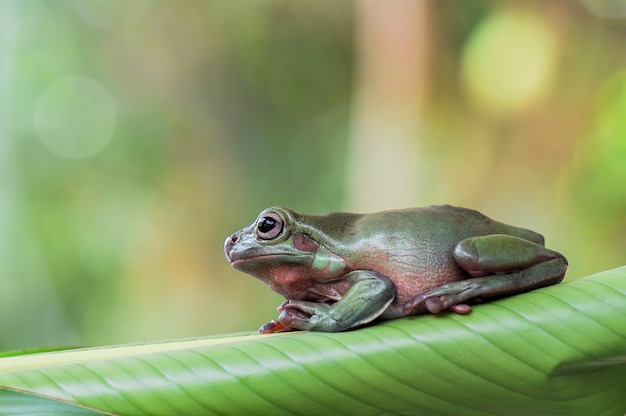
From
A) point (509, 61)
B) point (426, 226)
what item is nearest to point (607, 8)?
point (509, 61)

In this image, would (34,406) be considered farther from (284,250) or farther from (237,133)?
(237,133)

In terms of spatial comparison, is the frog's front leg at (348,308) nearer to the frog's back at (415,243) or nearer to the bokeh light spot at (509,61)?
the frog's back at (415,243)

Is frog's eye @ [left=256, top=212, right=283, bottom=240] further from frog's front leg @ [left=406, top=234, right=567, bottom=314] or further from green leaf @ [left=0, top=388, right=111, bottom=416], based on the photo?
green leaf @ [left=0, top=388, right=111, bottom=416]

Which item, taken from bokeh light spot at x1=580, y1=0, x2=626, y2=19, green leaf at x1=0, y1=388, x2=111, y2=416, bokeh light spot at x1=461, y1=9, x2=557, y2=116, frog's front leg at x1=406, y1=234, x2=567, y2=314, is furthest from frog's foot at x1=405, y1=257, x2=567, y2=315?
bokeh light spot at x1=580, y1=0, x2=626, y2=19

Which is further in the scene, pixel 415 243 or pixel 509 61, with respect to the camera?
pixel 509 61

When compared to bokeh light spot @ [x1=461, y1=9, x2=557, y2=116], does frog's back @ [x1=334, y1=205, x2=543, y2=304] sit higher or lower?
lower

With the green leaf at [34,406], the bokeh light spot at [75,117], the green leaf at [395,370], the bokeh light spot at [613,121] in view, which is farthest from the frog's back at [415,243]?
the bokeh light spot at [75,117]
